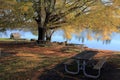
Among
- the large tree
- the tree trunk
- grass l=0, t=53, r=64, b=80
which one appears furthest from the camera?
the tree trunk

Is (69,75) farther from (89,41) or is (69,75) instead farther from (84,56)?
(89,41)

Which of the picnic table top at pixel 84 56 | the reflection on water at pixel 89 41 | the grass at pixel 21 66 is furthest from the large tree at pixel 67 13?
the reflection on water at pixel 89 41

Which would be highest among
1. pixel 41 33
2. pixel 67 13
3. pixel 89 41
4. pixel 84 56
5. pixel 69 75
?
pixel 67 13

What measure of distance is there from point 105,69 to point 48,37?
46.4 ft

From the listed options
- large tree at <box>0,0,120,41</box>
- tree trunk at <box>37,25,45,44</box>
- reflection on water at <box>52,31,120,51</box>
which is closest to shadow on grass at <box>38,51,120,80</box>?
large tree at <box>0,0,120,41</box>

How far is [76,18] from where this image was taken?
54.7ft

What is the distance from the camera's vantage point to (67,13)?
56.0 feet

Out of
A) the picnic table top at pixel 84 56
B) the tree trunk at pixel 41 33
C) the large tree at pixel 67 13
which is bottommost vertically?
the picnic table top at pixel 84 56

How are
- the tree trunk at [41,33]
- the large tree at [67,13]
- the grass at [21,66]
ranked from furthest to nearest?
the tree trunk at [41,33], the large tree at [67,13], the grass at [21,66]

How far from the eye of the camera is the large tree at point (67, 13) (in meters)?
15.9

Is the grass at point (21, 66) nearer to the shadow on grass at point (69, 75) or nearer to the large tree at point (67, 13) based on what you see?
the shadow on grass at point (69, 75)

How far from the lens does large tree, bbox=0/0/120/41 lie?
15891 millimetres

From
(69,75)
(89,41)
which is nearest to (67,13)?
(69,75)

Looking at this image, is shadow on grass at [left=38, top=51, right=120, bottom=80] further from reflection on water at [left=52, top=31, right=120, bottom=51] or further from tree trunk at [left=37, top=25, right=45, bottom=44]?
reflection on water at [left=52, top=31, right=120, bottom=51]
